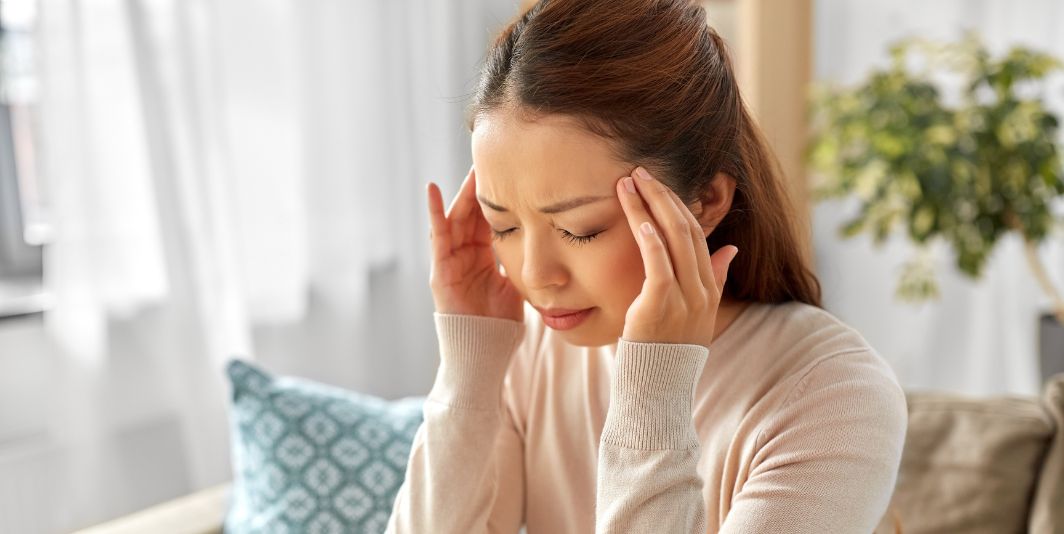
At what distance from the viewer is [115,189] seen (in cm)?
217

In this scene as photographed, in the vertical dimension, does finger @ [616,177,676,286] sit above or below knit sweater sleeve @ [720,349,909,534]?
above

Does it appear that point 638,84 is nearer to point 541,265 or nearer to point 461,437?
point 541,265

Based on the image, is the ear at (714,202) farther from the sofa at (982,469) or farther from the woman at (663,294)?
the sofa at (982,469)

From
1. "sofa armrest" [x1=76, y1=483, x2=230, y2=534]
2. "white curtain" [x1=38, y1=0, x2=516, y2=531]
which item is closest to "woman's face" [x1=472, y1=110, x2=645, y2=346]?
"white curtain" [x1=38, y1=0, x2=516, y2=531]

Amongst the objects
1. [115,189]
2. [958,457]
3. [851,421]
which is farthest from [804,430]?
[115,189]

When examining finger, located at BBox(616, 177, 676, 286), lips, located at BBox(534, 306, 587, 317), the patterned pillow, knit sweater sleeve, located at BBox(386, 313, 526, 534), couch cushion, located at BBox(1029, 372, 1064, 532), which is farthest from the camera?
the patterned pillow

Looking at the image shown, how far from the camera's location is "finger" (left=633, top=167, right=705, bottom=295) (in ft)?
3.49

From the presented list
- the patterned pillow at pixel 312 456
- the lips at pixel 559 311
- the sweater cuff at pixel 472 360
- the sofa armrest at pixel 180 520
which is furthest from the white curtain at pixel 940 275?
the lips at pixel 559 311

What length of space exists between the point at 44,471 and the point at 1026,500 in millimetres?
1837

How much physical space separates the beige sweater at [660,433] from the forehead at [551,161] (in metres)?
0.18

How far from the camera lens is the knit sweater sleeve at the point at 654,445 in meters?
1.06

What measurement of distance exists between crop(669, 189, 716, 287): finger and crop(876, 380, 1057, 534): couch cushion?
0.82 metres

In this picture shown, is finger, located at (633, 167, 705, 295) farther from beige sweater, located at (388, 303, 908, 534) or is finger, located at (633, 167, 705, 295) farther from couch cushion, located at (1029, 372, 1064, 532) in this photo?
couch cushion, located at (1029, 372, 1064, 532)

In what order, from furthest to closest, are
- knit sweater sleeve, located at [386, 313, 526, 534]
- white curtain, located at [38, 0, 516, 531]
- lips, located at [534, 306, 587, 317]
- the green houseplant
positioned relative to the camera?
the green houseplant → white curtain, located at [38, 0, 516, 531] → knit sweater sleeve, located at [386, 313, 526, 534] → lips, located at [534, 306, 587, 317]
